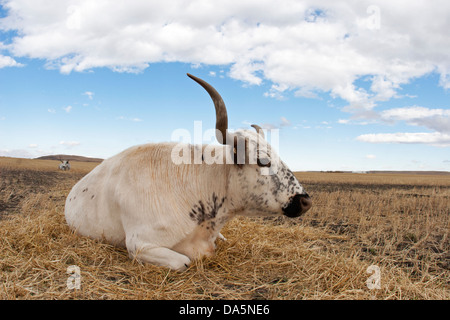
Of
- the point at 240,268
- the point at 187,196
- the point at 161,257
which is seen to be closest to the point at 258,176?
the point at 187,196

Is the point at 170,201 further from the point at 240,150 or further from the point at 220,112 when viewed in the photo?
the point at 220,112

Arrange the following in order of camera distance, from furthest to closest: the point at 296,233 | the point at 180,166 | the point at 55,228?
1. the point at 296,233
2. the point at 55,228
3. the point at 180,166

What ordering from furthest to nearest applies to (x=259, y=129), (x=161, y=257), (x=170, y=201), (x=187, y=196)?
(x=259, y=129)
(x=187, y=196)
(x=170, y=201)
(x=161, y=257)

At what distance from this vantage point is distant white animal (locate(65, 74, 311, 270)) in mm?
4301

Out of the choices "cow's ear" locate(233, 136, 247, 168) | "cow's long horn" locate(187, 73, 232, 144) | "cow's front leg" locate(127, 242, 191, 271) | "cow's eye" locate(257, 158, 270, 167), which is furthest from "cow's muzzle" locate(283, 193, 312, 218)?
"cow's front leg" locate(127, 242, 191, 271)

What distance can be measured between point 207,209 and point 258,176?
2.87ft

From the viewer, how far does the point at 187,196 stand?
182 inches

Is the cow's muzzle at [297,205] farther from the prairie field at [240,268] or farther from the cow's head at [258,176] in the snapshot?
the prairie field at [240,268]

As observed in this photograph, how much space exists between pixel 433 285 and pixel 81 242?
16.6 feet

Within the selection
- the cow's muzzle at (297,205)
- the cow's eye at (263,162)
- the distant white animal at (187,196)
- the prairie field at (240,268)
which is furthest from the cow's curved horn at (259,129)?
the prairie field at (240,268)
